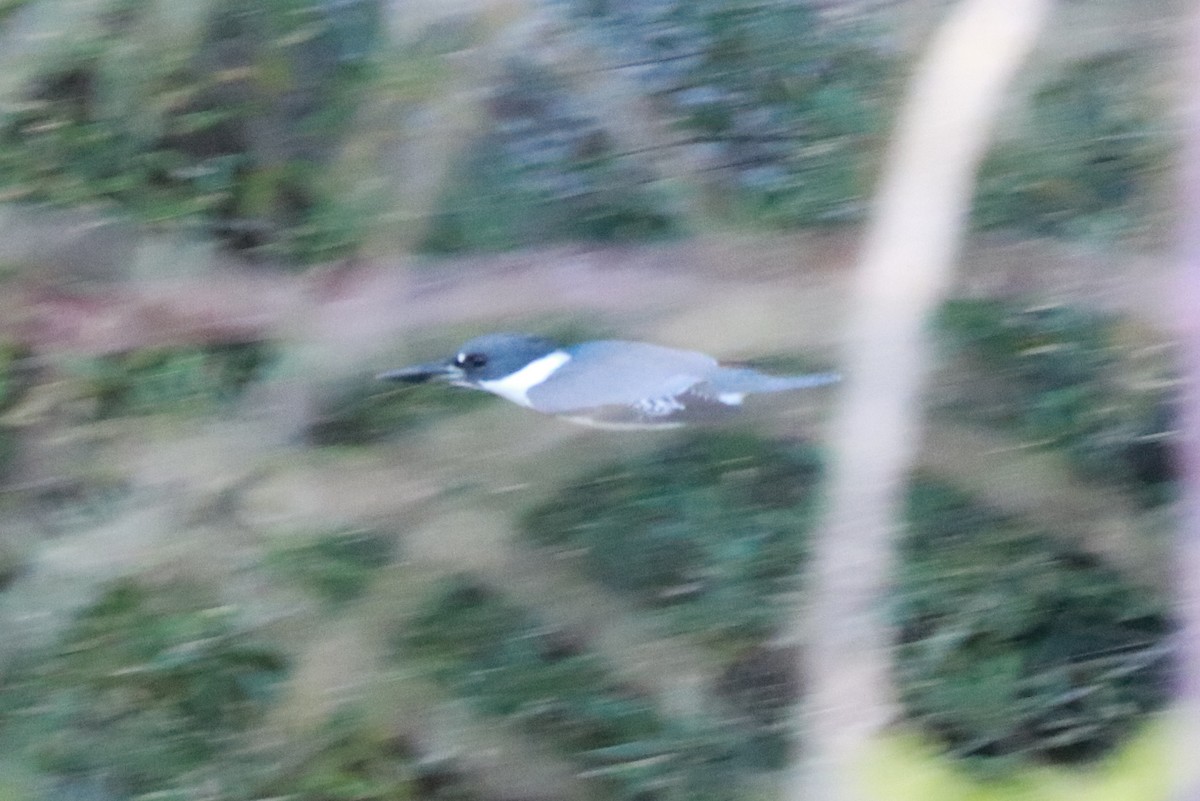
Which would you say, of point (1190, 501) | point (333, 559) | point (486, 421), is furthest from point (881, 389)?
point (333, 559)

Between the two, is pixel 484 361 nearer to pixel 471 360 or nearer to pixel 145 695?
pixel 471 360

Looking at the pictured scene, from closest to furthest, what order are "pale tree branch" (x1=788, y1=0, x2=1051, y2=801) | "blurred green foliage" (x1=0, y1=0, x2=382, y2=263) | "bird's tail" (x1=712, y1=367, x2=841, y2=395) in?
"pale tree branch" (x1=788, y1=0, x2=1051, y2=801), "bird's tail" (x1=712, y1=367, x2=841, y2=395), "blurred green foliage" (x1=0, y1=0, x2=382, y2=263)

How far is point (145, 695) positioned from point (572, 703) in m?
0.68

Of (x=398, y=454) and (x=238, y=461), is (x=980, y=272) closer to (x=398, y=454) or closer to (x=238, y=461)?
(x=398, y=454)

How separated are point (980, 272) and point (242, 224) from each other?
131 centimetres

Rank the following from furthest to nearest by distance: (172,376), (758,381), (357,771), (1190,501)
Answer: (172,376)
(357,771)
(758,381)
(1190,501)

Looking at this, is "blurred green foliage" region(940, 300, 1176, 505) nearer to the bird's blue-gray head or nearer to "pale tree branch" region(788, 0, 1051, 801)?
the bird's blue-gray head

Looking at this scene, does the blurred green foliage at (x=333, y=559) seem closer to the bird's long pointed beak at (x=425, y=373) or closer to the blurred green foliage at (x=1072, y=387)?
the bird's long pointed beak at (x=425, y=373)

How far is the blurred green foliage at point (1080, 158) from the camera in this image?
249 centimetres

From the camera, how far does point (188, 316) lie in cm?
197

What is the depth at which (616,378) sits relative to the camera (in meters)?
2.22

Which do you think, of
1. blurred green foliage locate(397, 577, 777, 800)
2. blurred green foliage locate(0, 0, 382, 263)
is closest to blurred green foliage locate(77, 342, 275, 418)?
blurred green foliage locate(0, 0, 382, 263)

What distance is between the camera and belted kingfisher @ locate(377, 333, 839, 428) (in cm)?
214

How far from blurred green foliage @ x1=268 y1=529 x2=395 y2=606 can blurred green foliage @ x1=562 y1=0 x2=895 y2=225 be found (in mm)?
748
